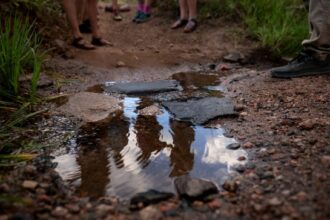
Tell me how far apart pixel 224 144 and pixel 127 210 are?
2.50 ft

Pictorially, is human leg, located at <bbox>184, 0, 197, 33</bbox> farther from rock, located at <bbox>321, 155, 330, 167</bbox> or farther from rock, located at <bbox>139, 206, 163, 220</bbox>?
rock, located at <bbox>139, 206, 163, 220</bbox>

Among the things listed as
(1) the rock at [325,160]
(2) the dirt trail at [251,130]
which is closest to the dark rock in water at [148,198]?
(2) the dirt trail at [251,130]

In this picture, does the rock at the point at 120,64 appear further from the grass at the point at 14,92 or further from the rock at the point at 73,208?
the rock at the point at 73,208

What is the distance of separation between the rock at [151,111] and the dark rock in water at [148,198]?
1.01m

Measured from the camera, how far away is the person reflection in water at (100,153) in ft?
5.25

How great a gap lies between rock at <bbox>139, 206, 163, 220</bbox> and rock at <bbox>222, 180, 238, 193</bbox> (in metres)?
0.32

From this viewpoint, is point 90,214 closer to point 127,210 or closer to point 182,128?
point 127,210

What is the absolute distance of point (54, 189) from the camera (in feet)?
4.99

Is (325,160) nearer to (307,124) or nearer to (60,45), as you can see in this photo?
(307,124)

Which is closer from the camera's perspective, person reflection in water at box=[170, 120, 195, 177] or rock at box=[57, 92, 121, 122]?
person reflection in water at box=[170, 120, 195, 177]

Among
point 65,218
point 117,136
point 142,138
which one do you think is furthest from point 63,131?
point 65,218

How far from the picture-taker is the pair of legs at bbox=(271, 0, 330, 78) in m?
2.66

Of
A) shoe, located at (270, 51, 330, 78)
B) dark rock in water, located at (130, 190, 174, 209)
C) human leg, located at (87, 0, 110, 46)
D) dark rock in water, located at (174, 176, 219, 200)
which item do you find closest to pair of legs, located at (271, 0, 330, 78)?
shoe, located at (270, 51, 330, 78)

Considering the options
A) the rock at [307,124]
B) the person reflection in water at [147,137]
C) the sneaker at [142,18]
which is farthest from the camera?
the sneaker at [142,18]
